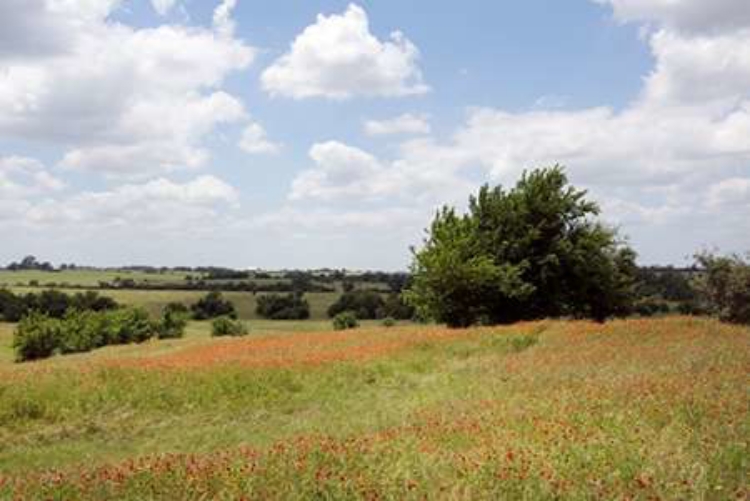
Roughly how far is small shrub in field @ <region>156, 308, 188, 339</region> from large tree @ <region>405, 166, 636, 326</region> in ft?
89.3

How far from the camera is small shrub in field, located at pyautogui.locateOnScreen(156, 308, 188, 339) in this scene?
206 ft

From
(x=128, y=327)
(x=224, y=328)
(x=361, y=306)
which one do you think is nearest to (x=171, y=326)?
(x=128, y=327)

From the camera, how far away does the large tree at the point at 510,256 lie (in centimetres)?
4006

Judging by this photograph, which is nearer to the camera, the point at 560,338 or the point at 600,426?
the point at 600,426

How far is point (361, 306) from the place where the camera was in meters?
95.6

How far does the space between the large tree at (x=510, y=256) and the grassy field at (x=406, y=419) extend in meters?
9.02

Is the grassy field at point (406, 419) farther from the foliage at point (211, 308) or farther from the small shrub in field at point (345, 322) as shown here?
A: the foliage at point (211, 308)

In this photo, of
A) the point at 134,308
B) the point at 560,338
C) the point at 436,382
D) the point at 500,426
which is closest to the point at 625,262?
the point at 560,338

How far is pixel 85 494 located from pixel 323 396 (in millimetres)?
12694

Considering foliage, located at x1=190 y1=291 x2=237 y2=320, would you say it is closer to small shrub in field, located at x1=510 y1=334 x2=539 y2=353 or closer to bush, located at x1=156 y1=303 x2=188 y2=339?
bush, located at x1=156 y1=303 x2=188 y2=339

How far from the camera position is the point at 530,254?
41906 mm

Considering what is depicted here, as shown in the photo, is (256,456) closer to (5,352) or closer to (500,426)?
(500,426)

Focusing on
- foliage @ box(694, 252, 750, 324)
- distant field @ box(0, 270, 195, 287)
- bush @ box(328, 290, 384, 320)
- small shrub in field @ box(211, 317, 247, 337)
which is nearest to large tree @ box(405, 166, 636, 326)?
foliage @ box(694, 252, 750, 324)

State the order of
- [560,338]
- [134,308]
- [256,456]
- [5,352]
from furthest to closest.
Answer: [134,308] < [5,352] < [560,338] < [256,456]
